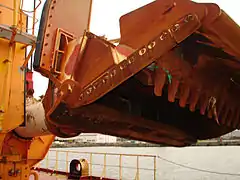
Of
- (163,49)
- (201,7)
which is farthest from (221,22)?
(163,49)

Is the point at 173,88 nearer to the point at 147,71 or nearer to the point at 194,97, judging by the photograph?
the point at 147,71

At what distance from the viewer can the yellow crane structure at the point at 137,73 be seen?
2.19 metres

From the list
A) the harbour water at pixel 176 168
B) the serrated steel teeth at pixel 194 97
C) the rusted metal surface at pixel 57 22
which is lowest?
the harbour water at pixel 176 168

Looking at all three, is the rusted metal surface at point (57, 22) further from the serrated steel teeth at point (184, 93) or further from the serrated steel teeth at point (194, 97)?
the serrated steel teeth at point (194, 97)

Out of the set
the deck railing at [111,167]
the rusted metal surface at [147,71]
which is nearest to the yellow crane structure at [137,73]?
the rusted metal surface at [147,71]

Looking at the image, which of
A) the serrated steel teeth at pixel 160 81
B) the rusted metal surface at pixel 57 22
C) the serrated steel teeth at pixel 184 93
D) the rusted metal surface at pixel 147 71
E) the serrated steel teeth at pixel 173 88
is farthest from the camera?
the rusted metal surface at pixel 57 22

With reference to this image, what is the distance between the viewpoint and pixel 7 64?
538 cm

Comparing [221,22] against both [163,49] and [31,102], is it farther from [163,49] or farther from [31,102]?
[31,102]

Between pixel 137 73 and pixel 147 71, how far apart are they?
92mm

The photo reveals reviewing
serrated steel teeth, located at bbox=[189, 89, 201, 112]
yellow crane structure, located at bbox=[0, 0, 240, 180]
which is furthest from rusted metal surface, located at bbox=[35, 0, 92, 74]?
serrated steel teeth, located at bbox=[189, 89, 201, 112]

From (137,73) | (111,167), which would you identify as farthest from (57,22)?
(111,167)

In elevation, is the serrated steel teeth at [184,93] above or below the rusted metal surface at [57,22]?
below

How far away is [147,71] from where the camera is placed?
261 centimetres

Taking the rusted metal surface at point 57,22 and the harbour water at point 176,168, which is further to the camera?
the harbour water at point 176,168
